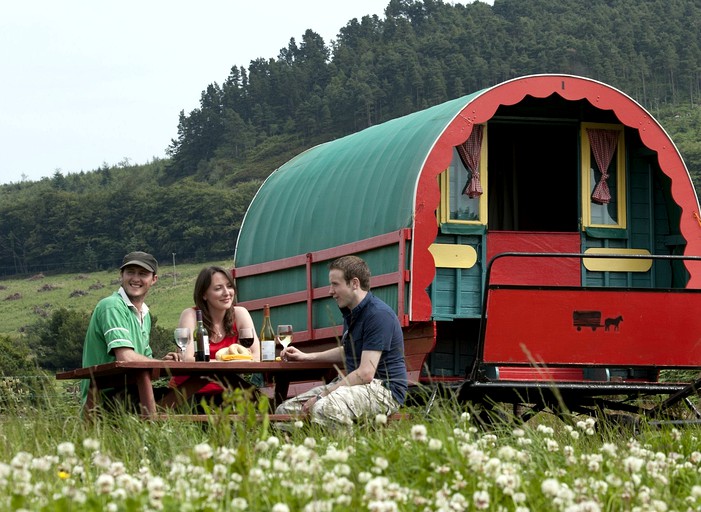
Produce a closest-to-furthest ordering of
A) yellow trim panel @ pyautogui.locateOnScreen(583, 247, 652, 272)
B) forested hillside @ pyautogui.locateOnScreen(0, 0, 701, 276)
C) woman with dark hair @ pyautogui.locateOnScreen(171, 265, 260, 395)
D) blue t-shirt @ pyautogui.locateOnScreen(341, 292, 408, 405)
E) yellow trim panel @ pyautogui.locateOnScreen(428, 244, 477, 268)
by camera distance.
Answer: blue t-shirt @ pyautogui.locateOnScreen(341, 292, 408, 405), woman with dark hair @ pyautogui.locateOnScreen(171, 265, 260, 395), yellow trim panel @ pyautogui.locateOnScreen(428, 244, 477, 268), yellow trim panel @ pyautogui.locateOnScreen(583, 247, 652, 272), forested hillside @ pyautogui.locateOnScreen(0, 0, 701, 276)

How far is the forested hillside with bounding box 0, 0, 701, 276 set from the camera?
81250mm

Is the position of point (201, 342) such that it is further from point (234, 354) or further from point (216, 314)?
point (216, 314)

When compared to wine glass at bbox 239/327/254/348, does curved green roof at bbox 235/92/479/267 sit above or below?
above

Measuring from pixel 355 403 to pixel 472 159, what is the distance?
15.2ft

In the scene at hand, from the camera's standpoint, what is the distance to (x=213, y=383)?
7895mm

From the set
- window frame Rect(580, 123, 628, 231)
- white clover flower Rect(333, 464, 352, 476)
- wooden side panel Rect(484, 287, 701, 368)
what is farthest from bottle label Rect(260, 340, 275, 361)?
window frame Rect(580, 123, 628, 231)

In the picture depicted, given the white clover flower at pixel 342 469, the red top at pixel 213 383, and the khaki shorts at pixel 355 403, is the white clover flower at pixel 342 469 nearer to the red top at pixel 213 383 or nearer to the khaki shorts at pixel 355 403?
the khaki shorts at pixel 355 403

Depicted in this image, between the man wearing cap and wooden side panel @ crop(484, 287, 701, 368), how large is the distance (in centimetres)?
238

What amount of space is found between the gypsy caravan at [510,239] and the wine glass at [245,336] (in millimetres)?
1576

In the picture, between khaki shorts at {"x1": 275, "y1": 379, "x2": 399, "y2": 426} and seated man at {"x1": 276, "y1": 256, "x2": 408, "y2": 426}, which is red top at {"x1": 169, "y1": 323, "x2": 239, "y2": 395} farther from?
khaki shorts at {"x1": 275, "y1": 379, "x2": 399, "y2": 426}

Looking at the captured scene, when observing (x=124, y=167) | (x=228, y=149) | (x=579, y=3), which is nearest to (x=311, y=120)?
(x=228, y=149)

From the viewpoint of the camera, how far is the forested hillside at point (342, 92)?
267 ft

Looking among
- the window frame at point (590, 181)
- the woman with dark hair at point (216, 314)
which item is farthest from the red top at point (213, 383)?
the window frame at point (590, 181)

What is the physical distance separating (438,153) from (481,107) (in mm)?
574
